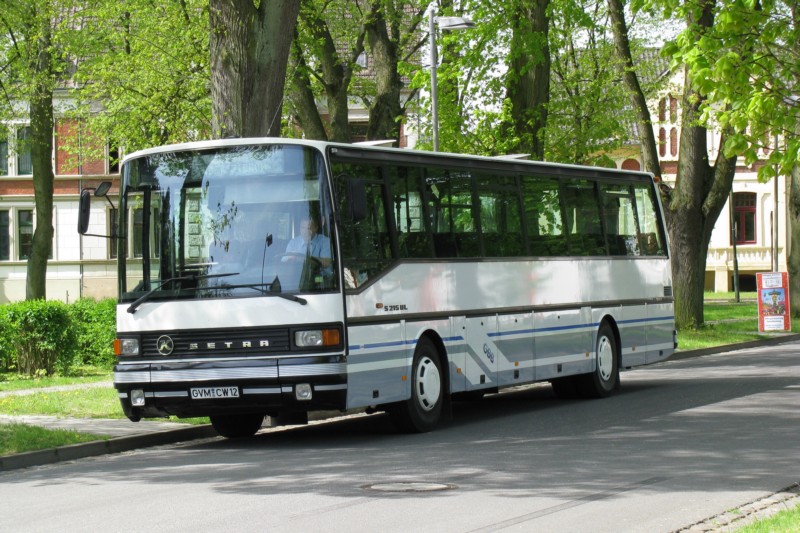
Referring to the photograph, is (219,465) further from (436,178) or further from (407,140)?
(407,140)

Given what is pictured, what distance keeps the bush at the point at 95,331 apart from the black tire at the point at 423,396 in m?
10.9

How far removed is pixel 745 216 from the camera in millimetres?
76562

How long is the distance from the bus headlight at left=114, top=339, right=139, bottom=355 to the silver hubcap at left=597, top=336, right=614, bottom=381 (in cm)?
785

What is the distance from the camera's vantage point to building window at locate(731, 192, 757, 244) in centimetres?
7600

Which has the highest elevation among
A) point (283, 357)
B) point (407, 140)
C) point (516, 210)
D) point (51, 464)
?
point (407, 140)

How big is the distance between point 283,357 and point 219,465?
4.99 ft

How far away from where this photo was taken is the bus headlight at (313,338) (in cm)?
1400

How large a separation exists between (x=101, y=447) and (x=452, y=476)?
4643 millimetres

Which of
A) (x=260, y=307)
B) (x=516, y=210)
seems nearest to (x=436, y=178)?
(x=516, y=210)

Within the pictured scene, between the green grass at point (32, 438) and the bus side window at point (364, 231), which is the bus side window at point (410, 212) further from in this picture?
the green grass at point (32, 438)

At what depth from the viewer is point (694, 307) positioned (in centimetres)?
3441

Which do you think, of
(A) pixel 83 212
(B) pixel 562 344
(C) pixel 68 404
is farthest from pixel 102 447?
(B) pixel 562 344

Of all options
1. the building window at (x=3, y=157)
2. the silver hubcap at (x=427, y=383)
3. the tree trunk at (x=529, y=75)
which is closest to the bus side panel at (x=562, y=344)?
the silver hubcap at (x=427, y=383)

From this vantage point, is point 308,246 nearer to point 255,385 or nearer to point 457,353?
point 255,385
